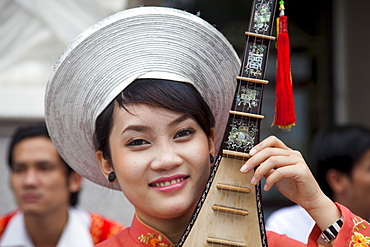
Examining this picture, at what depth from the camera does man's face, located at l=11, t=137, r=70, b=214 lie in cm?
465

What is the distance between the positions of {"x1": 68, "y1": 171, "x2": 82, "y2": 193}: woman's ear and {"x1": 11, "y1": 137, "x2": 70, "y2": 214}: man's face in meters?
0.03

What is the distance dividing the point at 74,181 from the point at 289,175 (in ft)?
8.64

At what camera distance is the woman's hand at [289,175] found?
7.79ft

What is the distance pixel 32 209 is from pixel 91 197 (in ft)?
1.80

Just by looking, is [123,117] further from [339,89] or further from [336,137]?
[339,89]

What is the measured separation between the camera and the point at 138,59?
2605 millimetres

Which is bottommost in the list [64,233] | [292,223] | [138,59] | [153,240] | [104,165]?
[64,233]

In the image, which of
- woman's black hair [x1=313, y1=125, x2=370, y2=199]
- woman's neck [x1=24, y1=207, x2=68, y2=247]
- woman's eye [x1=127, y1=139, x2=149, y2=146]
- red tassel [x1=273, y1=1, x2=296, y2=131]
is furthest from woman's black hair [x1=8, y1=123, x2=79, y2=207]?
red tassel [x1=273, y1=1, x2=296, y2=131]

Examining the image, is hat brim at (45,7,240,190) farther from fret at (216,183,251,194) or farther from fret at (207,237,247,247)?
fret at (207,237,247,247)

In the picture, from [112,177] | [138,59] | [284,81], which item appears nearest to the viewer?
[284,81]

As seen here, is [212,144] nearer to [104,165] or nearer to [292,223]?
[104,165]

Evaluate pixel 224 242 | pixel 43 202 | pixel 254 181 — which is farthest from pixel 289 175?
pixel 43 202

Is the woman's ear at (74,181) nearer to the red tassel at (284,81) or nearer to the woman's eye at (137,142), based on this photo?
the woman's eye at (137,142)

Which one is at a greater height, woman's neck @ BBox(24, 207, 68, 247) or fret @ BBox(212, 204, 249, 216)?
fret @ BBox(212, 204, 249, 216)
